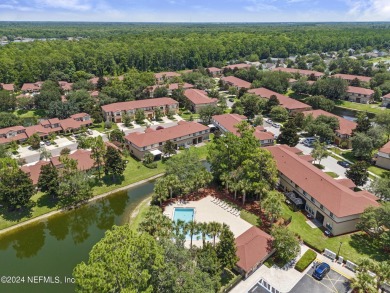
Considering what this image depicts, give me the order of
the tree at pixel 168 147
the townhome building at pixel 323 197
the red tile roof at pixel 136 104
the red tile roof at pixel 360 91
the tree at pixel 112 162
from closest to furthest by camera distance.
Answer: the townhome building at pixel 323 197
the tree at pixel 112 162
the tree at pixel 168 147
the red tile roof at pixel 136 104
the red tile roof at pixel 360 91

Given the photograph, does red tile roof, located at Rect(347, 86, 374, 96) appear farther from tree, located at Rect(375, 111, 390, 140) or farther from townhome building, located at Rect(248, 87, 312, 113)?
tree, located at Rect(375, 111, 390, 140)

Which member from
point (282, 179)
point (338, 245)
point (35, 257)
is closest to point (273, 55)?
point (282, 179)

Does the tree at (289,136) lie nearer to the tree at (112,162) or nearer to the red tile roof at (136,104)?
the red tile roof at (136,104)

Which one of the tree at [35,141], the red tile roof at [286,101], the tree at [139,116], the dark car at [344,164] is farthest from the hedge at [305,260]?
the tree at [35,141]

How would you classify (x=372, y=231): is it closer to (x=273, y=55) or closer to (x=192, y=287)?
(x=192, y=287)

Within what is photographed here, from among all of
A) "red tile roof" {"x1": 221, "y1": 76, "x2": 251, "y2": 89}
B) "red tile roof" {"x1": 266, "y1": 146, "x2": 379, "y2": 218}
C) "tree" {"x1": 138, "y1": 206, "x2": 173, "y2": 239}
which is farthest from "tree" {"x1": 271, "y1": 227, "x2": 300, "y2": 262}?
"red tile roof" {"x1": 221, "y1": 76, "x2": 251, "y2": 89}

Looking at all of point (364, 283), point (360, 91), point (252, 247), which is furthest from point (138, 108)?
point (360, 91)

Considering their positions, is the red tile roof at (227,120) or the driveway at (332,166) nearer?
the driveway at (332,166)
